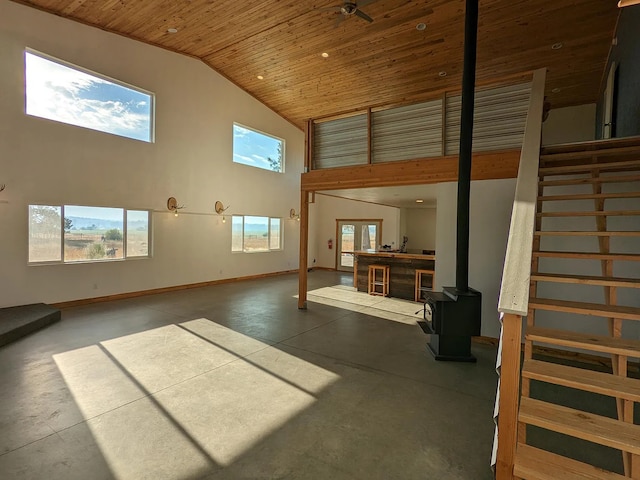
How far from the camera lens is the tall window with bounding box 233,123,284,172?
9.67 m

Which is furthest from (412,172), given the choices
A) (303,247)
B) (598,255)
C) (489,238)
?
(598,255)

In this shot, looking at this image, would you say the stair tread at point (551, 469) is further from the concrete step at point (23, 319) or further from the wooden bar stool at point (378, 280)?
the wooden bar stool at point (378, 280)

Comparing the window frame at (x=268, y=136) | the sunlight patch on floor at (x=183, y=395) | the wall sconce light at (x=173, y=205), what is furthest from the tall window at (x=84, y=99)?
the sunlight patch on floor at (x=183, y=395)

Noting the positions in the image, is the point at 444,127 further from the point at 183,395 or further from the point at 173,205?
the point at 173,205

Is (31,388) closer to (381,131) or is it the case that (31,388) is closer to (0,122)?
(0,122)

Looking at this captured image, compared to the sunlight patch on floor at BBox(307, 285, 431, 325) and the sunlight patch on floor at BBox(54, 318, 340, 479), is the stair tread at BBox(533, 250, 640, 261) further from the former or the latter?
the sunlight patch on floor at BBox(307, 285, 431, 325)

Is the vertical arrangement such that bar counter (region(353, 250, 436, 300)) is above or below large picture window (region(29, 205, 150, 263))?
below

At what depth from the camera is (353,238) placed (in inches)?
488

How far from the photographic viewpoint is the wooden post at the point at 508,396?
1720 mm

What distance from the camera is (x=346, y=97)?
8.58 metres

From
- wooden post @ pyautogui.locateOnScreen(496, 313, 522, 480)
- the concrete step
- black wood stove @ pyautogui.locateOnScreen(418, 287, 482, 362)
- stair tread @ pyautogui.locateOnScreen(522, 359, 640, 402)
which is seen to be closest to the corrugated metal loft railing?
black wood stove @ pyautogui.locateOnScreen(418, 287, 482, 362)

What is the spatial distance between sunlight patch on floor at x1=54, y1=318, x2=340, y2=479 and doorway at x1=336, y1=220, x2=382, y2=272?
800cm

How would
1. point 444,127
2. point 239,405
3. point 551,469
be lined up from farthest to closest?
1. point 444,127
2. point 239,405
3. point 551,469

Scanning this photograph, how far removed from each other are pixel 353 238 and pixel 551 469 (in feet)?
35.3
